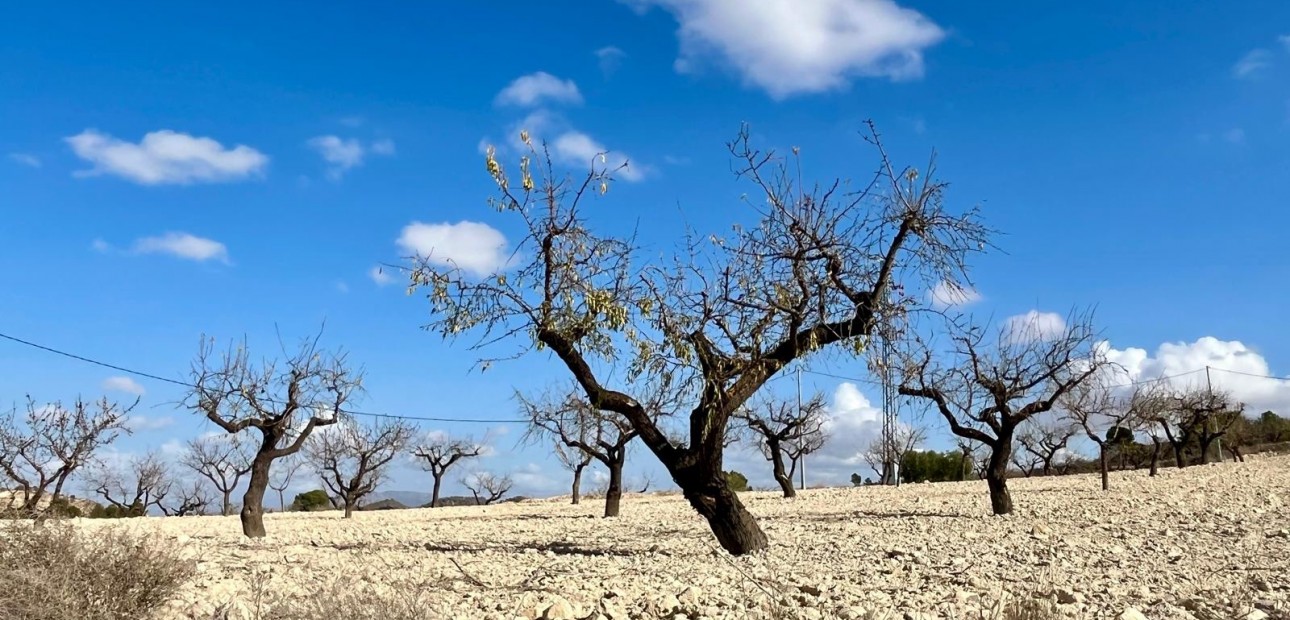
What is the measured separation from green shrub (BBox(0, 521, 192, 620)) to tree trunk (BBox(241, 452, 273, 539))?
443 inches

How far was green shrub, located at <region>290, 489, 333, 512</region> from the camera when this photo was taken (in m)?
55.2

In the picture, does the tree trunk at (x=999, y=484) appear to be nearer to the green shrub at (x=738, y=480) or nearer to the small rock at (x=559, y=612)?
the small rock at (x=559, y=612)

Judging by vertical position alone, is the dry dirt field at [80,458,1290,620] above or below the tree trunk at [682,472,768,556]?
below

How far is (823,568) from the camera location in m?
8.85

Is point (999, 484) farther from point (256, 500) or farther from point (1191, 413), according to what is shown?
point (1191, 413)

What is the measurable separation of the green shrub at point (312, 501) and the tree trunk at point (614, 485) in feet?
113

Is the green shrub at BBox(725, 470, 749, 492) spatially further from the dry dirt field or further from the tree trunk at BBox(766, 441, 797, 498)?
the dry dirt field

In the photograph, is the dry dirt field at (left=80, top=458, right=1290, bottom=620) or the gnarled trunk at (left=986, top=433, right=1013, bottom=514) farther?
the gnarled trunk at (left=986, top=433, right=1013, bottom=514)

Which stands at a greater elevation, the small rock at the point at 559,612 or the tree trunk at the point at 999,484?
the tree trunk at the point at 999,484

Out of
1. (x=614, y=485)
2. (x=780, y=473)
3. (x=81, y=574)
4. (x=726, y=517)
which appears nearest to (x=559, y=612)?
(x=81, y=574)

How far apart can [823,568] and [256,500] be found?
13551 mm

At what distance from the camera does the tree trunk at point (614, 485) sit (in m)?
24.6

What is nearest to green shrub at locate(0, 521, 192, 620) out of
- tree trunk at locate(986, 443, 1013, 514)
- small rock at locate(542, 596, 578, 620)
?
small rock at locate(542, 596, 578, 620)

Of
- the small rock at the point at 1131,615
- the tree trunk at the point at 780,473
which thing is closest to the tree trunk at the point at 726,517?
the small rock at the point at 1131,615
